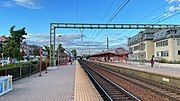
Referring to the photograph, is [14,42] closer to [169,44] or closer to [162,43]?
[169,44]

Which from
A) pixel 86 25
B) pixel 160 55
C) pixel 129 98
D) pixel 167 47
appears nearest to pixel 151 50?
pixel 160 55

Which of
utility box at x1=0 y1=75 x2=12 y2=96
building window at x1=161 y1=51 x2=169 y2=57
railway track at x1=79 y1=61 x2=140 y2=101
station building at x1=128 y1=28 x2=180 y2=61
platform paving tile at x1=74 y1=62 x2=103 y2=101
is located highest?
station building at x1=128 y1=28 x2=180 y2=61

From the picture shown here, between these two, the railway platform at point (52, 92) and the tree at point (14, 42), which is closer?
the railway platform at point (52, 92)

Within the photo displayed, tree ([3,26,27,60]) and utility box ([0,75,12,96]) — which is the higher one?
tree ([3,26,27,60])

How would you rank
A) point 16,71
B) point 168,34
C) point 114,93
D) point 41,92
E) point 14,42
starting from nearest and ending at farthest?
point 41,92, point 114,93, point 16,71, point 14,42, point 168,34

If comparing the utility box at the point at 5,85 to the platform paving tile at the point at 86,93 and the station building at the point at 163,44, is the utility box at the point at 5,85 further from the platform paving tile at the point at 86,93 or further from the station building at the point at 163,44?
the station building at the point at 163,44

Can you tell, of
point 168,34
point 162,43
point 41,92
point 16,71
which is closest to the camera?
point 41,92

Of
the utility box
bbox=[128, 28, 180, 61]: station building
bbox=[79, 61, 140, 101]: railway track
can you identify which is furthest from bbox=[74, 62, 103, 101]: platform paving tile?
bbox=[128, 28, 180, 61]: station building

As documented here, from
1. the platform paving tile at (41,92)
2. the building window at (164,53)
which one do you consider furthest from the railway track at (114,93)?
the building window at (164,53)

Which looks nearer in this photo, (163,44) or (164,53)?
(164,53)

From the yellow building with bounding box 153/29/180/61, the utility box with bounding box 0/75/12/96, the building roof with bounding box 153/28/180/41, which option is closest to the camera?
the utility box with bounding box 0/75/12/96

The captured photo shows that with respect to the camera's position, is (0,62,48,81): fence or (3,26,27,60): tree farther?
(3,26,27,60): tree

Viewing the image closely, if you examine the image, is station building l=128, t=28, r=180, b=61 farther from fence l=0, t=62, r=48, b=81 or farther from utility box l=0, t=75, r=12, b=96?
utility box l=0, t=75, r=12, b=96

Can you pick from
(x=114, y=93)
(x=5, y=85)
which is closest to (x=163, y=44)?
(x=114, y=93)
